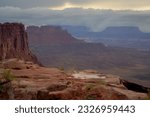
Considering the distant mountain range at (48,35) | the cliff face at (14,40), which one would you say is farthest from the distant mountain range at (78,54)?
the cliff face at (14,40)

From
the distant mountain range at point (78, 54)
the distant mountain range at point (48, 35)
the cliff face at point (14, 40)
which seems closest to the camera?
the cliff face at point (14, 40)

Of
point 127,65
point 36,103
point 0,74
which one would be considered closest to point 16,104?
point 36,103

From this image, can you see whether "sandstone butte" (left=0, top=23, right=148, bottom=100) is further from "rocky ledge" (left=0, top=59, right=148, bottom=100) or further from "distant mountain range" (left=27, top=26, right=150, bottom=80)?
"distant mountain range" (left=27, top=26, right=150, bottom=80)

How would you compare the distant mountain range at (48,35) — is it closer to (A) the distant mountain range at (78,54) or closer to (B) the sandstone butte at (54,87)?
(A) the distant mountain range at (78,54)

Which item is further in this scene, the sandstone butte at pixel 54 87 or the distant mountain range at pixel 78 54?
the distant mountain range at pixel 78 54

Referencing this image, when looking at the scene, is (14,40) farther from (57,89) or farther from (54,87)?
(57,89)

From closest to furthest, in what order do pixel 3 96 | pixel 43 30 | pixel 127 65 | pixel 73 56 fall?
1. pixel 3 96
2. pixel 127 65
3. pixel 73 56
4. pixel 43 30

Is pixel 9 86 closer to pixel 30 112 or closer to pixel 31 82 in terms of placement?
pixel 31 82

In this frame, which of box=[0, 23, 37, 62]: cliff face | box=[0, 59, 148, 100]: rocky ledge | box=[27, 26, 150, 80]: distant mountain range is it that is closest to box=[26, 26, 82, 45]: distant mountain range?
box=[27, 26, 150, 80]: distant mountain range
